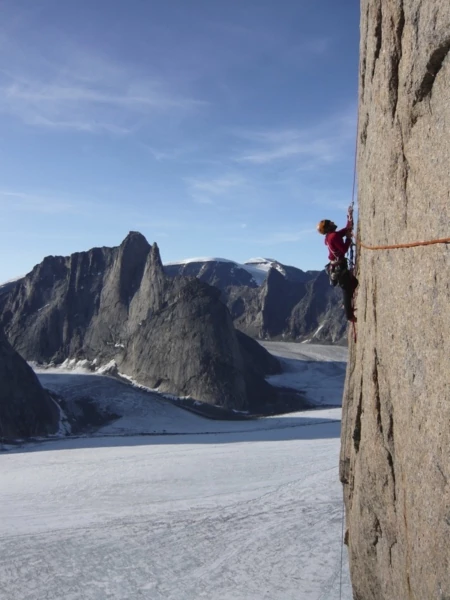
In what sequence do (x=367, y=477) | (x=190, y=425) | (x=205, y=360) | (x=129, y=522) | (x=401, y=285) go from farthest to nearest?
1. (x=205, y=360)
2. (x=190, y=425)
3. (x=129, y=522)
4. (x=367, y=477)
5. (x=401, y=285)

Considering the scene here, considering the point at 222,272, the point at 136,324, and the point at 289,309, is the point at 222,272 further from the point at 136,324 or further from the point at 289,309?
the point at 136,324

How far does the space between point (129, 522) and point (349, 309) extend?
457 inches

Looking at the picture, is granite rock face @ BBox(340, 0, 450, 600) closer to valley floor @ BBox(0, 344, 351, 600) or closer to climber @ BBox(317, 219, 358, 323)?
climber @ BBox(317, 219, 358, 323)

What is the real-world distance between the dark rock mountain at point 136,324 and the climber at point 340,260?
4337 cm

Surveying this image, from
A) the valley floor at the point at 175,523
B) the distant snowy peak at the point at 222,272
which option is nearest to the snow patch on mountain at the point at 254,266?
the distant snowy peak at the point at 222,272

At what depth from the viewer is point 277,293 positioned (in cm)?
10288

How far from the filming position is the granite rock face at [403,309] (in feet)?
14.2

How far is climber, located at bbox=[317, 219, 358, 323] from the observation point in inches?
306

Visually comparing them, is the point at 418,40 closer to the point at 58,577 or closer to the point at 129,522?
the point at 58,577

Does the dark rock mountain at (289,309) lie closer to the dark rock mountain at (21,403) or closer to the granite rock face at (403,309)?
the dark rock mountain at (21,403)

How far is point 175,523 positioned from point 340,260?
11.5 meters

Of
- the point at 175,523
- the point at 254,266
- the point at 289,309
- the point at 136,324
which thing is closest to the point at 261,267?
the point at 254,266

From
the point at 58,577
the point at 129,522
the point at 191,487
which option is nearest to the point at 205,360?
the point at 191,487

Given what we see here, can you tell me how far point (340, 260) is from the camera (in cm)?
779
